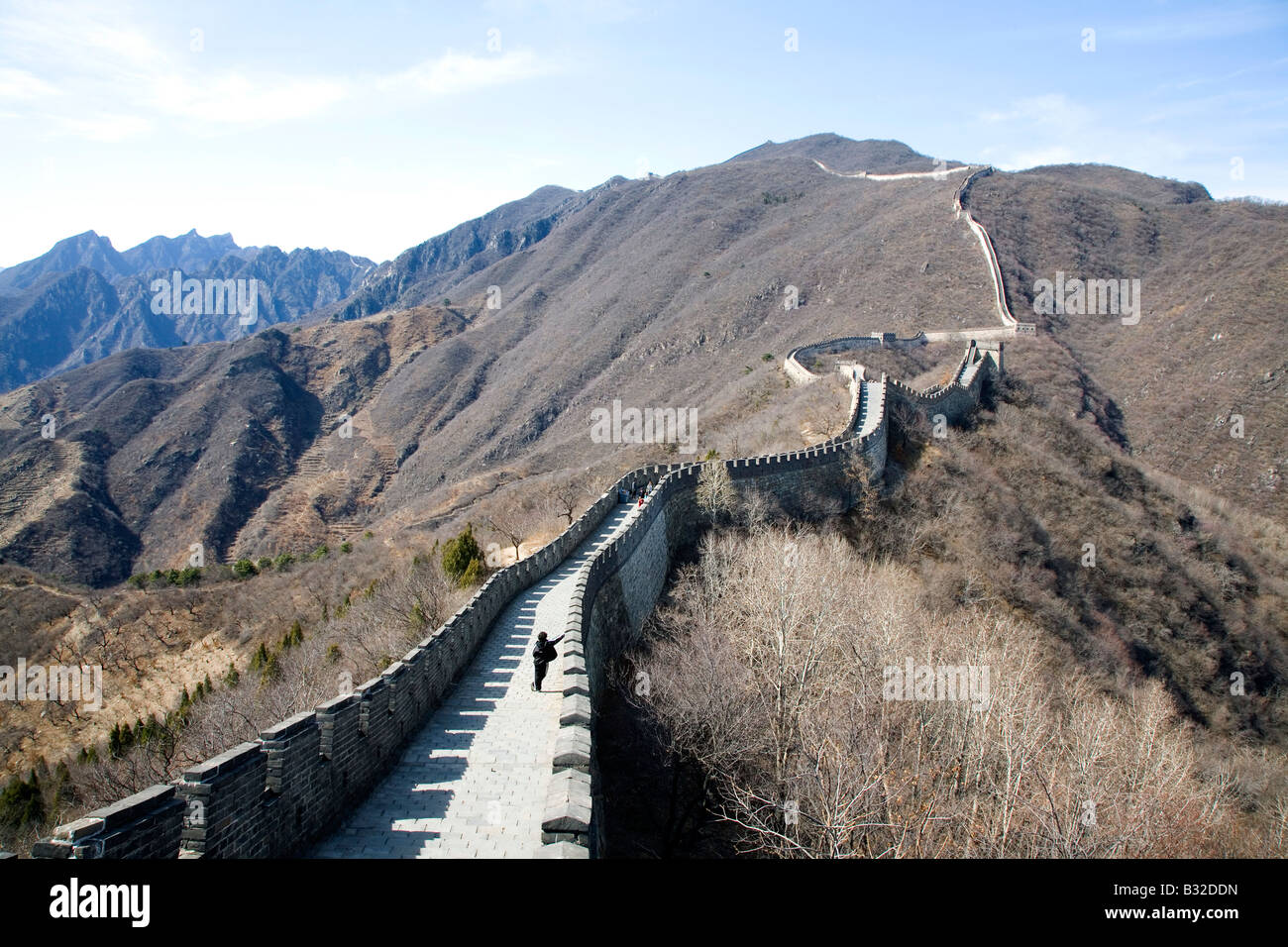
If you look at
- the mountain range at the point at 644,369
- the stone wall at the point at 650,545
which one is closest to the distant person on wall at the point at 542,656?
the stone wall at the point at 650,545

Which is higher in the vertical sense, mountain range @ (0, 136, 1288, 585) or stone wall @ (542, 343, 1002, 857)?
mountain range @ (0, 136, 1288, 585)

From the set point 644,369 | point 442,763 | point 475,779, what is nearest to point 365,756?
point 442,763

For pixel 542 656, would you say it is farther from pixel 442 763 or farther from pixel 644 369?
pixel 644 369

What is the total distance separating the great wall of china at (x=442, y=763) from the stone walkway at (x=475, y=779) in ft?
0.07

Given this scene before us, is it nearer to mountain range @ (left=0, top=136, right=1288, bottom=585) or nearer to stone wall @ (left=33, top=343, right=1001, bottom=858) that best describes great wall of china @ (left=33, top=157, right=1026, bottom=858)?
stone wall @ (left=33, top=343, right=1001, bottom=858)

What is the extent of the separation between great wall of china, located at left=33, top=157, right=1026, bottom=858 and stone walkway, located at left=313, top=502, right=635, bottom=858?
0.07ft

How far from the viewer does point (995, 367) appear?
48.0 m

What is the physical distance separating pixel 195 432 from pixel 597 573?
8438cm

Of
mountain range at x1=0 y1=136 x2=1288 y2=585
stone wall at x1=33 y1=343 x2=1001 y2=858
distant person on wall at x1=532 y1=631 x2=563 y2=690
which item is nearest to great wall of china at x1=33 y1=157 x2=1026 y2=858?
stone wall at x1=33 y1=343 x2=1001 y2=858

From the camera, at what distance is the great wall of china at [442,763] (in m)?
5.59

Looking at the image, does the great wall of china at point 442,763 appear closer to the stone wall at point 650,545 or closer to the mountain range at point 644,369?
the stone wall at point 650,545

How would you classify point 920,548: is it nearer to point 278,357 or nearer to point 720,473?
point 720,473

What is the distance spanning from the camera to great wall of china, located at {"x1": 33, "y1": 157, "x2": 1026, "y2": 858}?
18.3 ft
